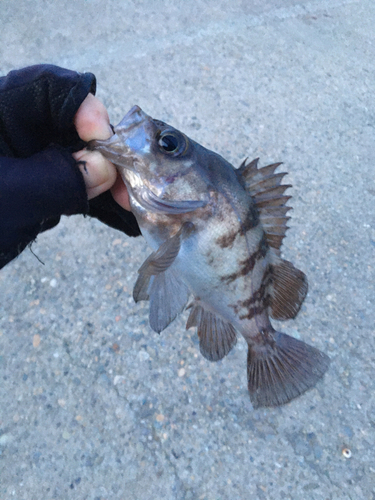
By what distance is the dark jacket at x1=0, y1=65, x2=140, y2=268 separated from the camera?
1247 mm

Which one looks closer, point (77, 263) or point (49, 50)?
point (77, 263)

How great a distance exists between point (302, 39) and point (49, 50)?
219 centimetres

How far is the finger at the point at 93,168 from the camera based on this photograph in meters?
1.32

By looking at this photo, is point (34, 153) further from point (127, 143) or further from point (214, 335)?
point (214, 335)

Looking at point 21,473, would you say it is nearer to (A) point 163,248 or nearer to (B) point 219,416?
(B) point 219,416

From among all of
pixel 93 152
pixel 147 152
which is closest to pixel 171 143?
pixel 147 152

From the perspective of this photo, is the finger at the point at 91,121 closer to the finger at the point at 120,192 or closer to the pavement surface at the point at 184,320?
the finger at the point at 120,192

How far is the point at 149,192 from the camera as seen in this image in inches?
53.1

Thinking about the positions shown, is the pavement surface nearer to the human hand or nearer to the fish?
the fish

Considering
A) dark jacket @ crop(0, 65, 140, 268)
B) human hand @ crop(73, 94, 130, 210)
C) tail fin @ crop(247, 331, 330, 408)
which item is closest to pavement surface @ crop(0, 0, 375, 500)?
tail fin @ crop(247, 331, 330, 408)

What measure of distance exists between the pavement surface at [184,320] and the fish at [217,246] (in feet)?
1.85

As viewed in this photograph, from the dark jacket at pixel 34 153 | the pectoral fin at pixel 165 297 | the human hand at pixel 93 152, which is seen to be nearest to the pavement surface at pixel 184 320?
the pectoral fin at pixel 165 297

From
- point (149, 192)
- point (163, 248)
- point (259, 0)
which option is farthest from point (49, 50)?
point (163, 248)

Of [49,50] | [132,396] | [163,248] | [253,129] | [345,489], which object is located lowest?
[132,396]
